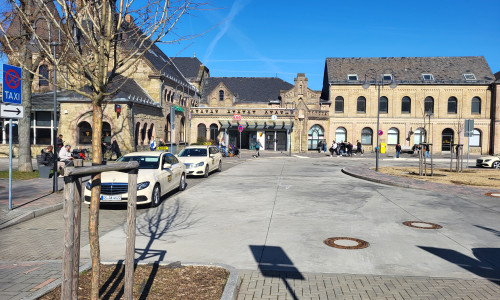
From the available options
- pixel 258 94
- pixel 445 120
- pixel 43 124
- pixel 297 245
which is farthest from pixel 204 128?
pixel 297 245

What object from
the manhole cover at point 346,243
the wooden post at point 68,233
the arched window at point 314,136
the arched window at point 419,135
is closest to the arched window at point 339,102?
the arched window at point 314,136

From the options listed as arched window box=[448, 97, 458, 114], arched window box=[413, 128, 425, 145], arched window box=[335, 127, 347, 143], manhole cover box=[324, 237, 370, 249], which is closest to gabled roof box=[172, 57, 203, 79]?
arched window box=[335, 127, 347, 143]

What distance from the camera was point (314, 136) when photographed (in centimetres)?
4959

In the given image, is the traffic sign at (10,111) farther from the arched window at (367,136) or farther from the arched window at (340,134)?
the arched window at (367,136)

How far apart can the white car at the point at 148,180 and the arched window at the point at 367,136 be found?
40.6 metres

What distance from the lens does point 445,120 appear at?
49.8 meters

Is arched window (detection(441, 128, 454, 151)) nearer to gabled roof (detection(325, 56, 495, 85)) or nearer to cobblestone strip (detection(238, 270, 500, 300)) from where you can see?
gabled roof (detection(325, 56, 495, 85))

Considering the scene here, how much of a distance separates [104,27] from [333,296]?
4.10m

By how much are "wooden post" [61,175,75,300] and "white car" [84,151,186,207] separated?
6.18 metres

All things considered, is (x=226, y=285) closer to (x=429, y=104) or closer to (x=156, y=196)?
(x=156, y=196)

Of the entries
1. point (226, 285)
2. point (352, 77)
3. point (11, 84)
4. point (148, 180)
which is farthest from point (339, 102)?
point (226, 285)

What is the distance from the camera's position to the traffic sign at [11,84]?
9.13 metres

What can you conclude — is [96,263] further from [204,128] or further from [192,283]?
[204,128]

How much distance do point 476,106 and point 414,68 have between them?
899cm
